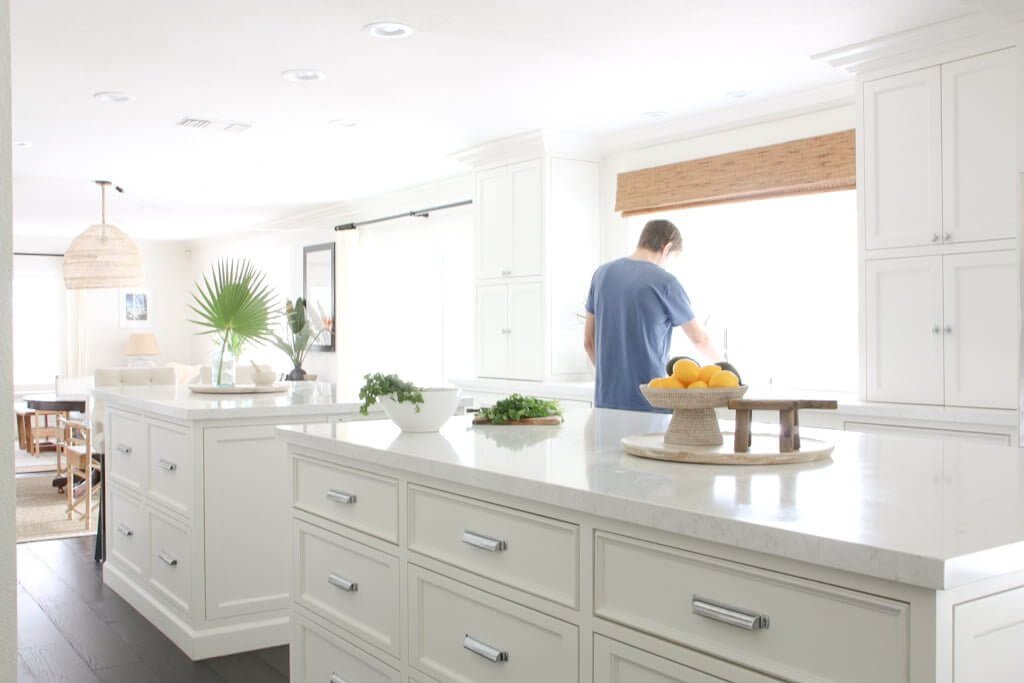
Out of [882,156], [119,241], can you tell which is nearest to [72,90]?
[119,241]

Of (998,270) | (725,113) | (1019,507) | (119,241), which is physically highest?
(725,113)

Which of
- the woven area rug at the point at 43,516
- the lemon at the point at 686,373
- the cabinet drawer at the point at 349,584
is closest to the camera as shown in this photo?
the lemon at the point at 686,373

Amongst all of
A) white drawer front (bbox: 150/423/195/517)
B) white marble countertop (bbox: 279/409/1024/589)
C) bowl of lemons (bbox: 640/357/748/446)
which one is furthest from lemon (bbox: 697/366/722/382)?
white drawer front (bbox: 150/423/195/517)

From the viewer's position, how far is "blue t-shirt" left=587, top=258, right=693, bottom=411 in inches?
146

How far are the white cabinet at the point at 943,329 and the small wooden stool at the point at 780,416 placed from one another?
230cm

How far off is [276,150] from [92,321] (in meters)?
6.60

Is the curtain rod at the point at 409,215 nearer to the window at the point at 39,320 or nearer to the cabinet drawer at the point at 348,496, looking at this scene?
the window at the point at 39,320

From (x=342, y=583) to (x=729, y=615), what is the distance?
46.4 inches

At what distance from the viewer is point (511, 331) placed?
616 cm

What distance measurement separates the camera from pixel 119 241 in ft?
23.6

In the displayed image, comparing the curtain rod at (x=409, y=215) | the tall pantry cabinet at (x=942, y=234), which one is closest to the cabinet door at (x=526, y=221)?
the curtain rod at (x=409, y=215)

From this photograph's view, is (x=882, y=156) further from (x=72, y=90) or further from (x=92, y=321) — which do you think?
(x=92, y=321)

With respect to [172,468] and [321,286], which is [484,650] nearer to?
[172,468]

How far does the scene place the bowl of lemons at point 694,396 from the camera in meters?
1.79
